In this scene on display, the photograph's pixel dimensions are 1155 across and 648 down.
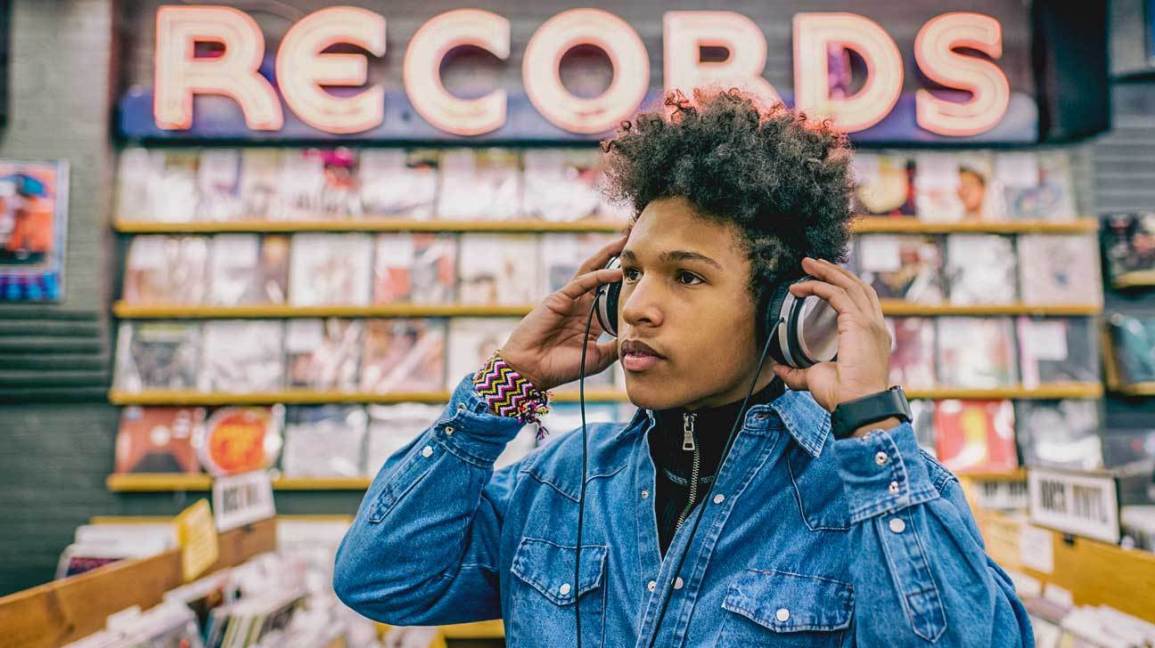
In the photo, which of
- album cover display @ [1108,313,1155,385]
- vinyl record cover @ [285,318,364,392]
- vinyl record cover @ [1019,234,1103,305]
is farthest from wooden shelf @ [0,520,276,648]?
album cover display @ [1108,313,1155,385]

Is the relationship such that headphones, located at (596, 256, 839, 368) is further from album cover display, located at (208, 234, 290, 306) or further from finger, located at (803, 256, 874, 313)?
album cover display, located at (208, 234, 290, 306)

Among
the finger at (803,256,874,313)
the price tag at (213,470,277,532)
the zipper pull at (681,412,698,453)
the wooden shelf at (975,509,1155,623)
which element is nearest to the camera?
the finger at (803,256,874,313)

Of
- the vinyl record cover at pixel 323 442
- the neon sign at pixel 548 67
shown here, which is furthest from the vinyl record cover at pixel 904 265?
the vinyl record cover at pixel 323 442

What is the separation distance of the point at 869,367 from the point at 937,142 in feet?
10.2

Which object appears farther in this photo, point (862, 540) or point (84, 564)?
point (84, 564)

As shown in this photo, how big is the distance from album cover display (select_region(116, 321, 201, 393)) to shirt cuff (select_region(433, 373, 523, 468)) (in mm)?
2895

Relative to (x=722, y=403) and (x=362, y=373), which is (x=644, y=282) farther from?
(x=362, y=373)

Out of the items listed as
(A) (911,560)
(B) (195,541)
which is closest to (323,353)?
(B) (195,541)

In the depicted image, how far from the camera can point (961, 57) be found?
361 centimetres

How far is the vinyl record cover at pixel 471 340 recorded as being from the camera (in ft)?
11.5

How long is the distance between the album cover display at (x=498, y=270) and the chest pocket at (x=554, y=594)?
257 cm

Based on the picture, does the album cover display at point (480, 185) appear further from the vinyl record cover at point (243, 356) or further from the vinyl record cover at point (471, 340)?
the vinyl record cover at point (243, 356)

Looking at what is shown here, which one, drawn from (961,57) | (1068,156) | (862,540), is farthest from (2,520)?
(1068,156)

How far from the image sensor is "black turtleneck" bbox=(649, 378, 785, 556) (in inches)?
37.9
